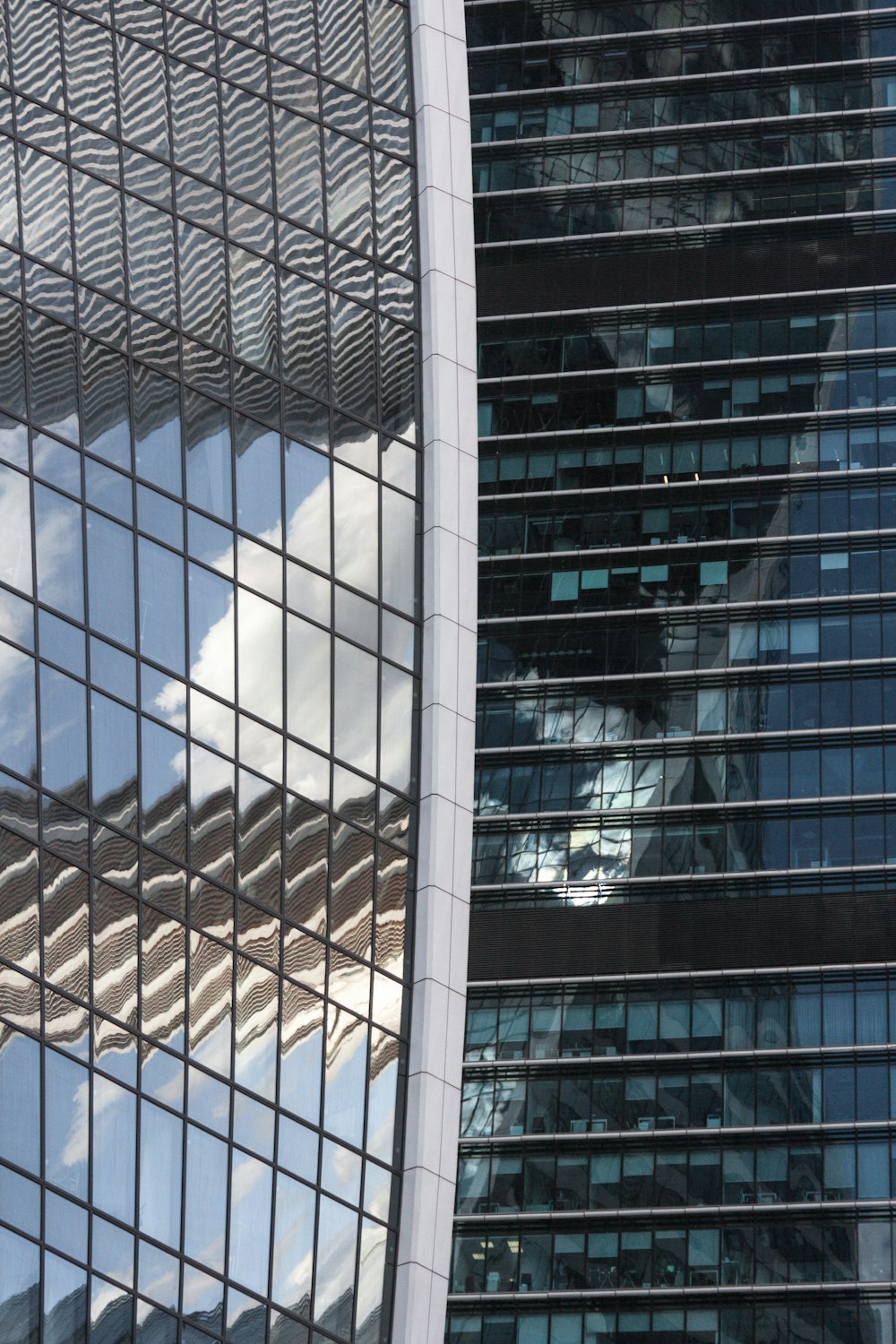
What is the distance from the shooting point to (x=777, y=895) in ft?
268

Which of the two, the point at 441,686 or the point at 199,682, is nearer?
the point at 199,682

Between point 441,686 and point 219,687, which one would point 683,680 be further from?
point 219,687

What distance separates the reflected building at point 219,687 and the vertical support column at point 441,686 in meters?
0.09

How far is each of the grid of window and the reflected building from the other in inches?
2.3

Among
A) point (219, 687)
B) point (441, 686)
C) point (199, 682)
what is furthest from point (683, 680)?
point (199, 682)

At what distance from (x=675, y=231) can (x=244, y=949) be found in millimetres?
62273

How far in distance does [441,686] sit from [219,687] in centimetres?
393

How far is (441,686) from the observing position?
3662 centimetres

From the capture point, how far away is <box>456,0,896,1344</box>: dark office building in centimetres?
8044

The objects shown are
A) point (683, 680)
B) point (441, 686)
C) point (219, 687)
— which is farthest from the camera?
point (683, 680)

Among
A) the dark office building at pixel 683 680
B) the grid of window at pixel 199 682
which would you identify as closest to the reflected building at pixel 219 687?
the grid of window at pixel 199 682

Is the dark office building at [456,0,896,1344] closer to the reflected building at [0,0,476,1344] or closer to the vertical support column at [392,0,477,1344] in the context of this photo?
the vertical support column at [392,0,477,1344]

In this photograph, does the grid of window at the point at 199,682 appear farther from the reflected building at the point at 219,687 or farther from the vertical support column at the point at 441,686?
the vertical support column at the point at 441,686

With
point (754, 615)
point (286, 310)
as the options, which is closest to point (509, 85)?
point (754, 615)
